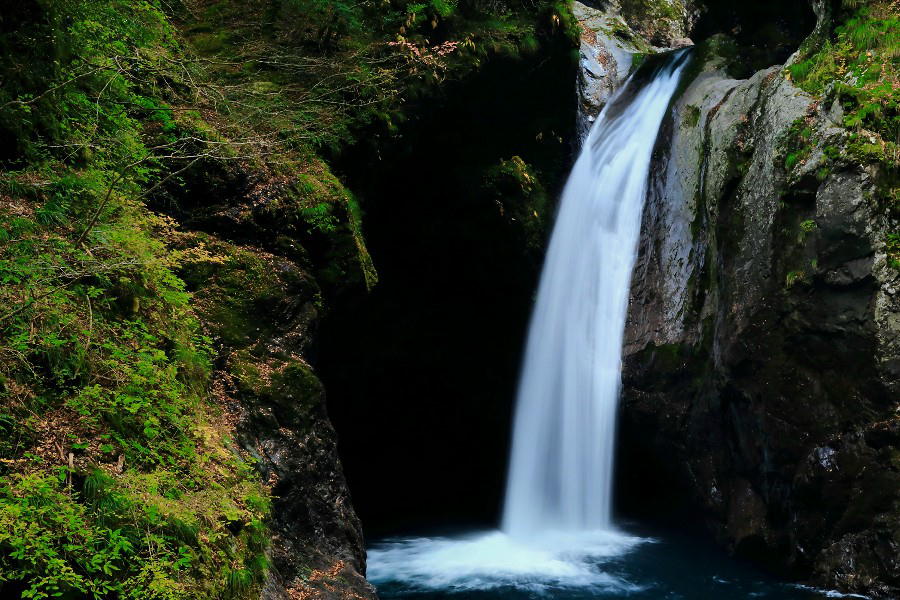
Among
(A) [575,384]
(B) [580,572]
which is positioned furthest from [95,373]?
(A) [575,384]

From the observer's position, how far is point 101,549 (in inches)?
132

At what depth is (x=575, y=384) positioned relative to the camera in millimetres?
11961

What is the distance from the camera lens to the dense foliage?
3.37 meters

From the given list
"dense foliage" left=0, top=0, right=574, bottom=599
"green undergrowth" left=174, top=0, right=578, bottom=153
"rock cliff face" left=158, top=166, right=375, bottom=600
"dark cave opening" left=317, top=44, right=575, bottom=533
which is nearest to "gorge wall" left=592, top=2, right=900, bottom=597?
"dark cave opening" left=317, top=44, right=575, bottom=533

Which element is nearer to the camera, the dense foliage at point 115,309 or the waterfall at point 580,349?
the dense foliage at point 115,309

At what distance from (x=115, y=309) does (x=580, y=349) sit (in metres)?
8.80

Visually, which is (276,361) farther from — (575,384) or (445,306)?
(575,384)

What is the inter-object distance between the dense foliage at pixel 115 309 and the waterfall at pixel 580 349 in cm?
528

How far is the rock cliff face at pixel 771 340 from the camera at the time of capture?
24.6 feet

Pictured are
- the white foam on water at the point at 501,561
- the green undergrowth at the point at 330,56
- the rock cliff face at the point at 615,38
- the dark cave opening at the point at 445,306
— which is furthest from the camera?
the rock cliff face at the point at 615,38

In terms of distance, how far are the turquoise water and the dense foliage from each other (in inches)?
172

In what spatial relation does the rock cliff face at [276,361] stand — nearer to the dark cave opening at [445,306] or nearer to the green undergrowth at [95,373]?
the green undergrowth at [95,373]

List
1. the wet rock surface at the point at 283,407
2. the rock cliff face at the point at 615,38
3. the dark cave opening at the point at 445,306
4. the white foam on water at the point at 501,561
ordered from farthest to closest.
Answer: the rock cliff face at the point at 615,38
the dark cave opening at the point at 445,306
the white foam on water at the point at 501,561
the wet rock surface at the point at 283,407

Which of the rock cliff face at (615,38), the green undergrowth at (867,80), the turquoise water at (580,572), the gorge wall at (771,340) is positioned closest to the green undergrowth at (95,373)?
the turquoise water at (580,572)
